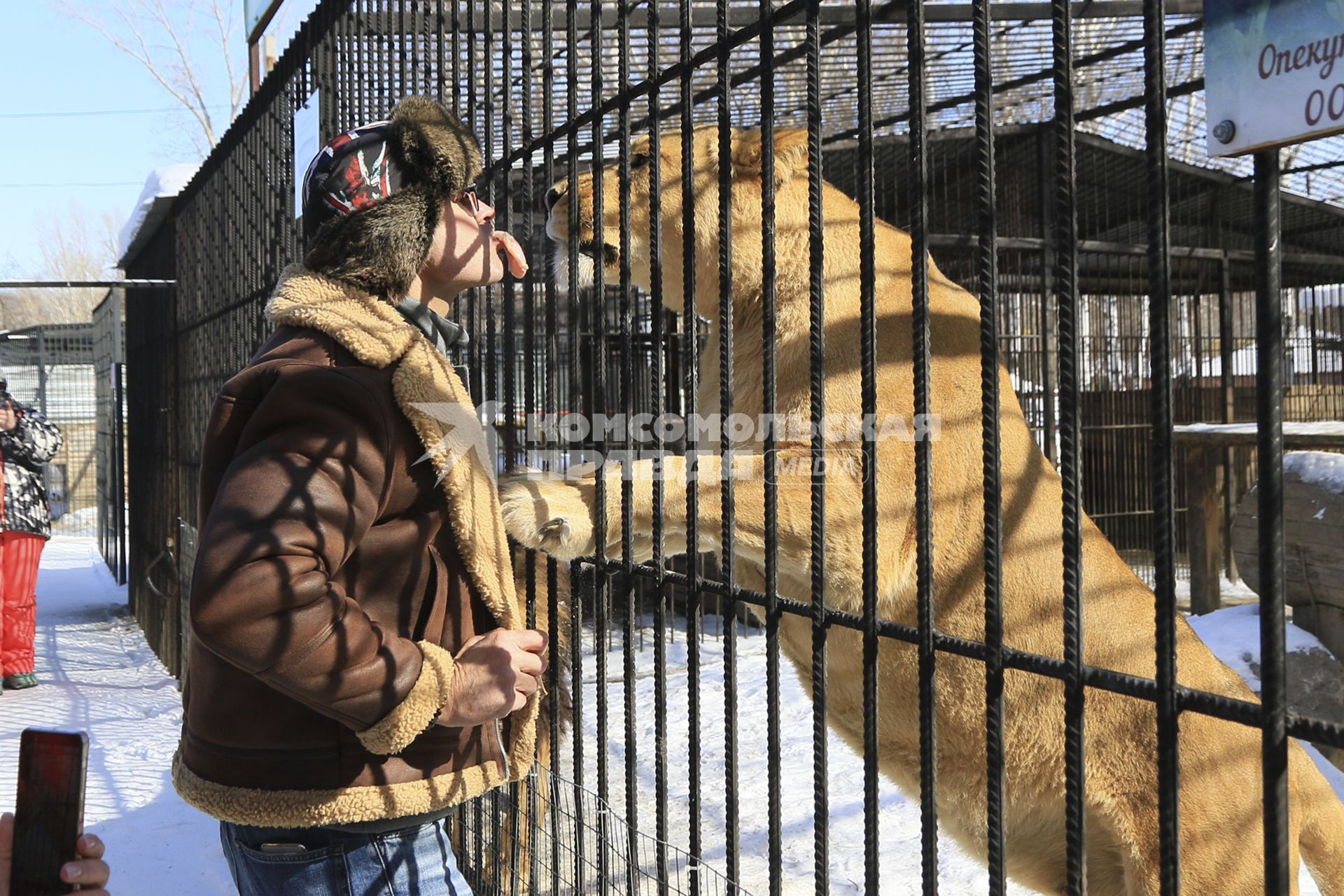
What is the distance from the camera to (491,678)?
1.75 m

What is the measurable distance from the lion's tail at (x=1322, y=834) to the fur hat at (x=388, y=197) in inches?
88.7

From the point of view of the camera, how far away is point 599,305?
269 centimetres

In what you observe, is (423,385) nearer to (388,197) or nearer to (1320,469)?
(388,197)

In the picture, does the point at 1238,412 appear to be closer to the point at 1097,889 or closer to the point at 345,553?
the point at 1097,889

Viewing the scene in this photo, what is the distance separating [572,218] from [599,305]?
349 mm

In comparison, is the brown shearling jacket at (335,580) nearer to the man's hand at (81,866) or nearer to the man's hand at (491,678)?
the man's hand at (491,678)

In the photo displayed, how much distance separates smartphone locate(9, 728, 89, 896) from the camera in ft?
5.08

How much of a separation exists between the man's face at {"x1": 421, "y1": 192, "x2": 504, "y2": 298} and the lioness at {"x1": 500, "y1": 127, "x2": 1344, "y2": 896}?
0.52 meters

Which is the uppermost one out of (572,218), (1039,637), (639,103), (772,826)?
(639,103)

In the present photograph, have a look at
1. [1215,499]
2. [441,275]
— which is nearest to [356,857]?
[441,275]

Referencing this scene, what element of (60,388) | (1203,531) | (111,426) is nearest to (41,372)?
(111,426)

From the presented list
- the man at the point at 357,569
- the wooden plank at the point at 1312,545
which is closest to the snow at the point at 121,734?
the man at the point at 357,569

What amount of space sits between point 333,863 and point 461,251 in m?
1.13

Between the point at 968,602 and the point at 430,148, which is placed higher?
the point at 430,148
